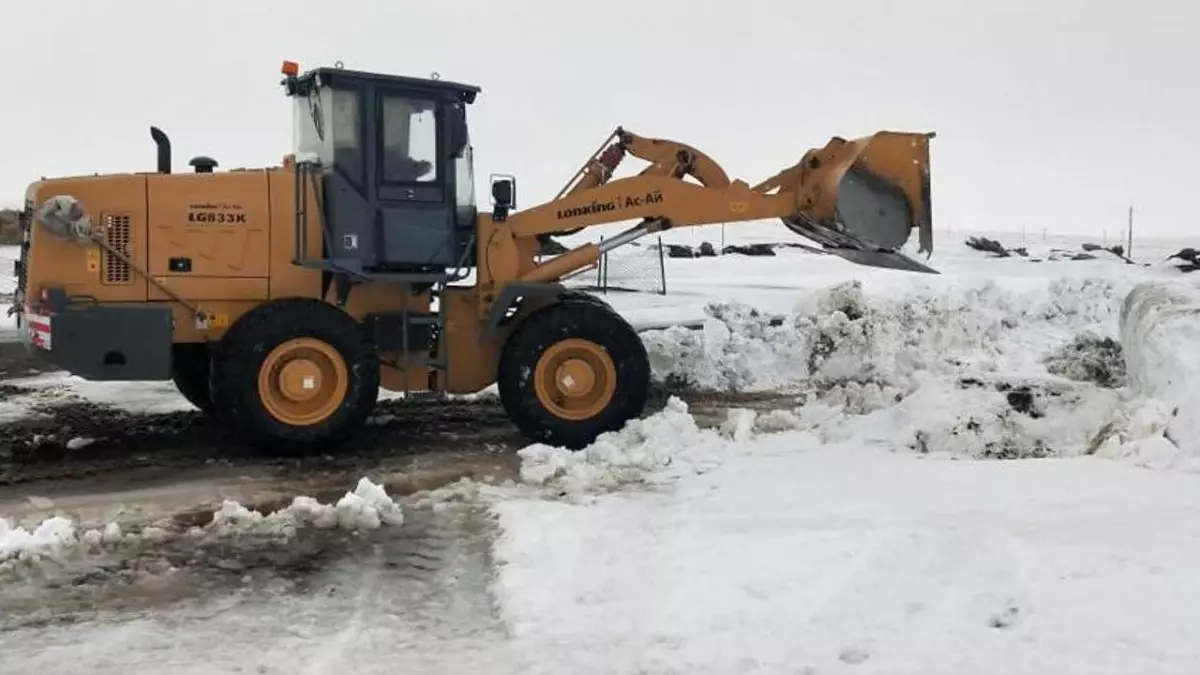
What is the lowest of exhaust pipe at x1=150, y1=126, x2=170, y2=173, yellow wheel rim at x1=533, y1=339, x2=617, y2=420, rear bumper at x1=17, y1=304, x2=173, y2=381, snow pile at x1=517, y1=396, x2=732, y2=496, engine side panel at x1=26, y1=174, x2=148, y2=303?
snow pile at x1=517, y1=396, x2=732, y2=496

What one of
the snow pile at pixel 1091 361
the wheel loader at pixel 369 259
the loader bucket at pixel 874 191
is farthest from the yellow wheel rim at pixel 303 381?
the snow pile at pixel 1091 361

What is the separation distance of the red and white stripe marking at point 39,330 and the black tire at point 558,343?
328cm

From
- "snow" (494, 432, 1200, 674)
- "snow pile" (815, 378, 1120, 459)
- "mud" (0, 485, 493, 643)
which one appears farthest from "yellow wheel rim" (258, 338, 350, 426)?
"snow pile" (815, 378, 1120, 459)

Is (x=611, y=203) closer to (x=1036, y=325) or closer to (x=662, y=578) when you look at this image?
(x=662, y=578)

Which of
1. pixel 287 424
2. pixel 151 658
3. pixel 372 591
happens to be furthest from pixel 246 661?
pixel 287 424

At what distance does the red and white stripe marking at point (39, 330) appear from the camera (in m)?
7.76

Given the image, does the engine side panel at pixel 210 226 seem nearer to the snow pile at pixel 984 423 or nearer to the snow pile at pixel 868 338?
the snow pile at pixel 984 423

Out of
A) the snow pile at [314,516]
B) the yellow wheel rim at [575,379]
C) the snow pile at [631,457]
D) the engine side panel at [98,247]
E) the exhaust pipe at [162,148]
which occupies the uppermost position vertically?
the exhaust pipe at [162,148]

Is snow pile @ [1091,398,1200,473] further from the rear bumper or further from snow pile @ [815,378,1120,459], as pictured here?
the rear bumper

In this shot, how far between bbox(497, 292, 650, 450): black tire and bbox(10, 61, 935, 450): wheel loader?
17 mm

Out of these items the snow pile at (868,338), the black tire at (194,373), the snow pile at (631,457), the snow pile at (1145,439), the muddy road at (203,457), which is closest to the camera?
the snow pile at (1145,439)

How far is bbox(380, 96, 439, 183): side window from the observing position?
8.41 m

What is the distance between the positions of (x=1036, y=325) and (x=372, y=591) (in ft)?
39.3

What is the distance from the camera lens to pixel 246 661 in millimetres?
4250
